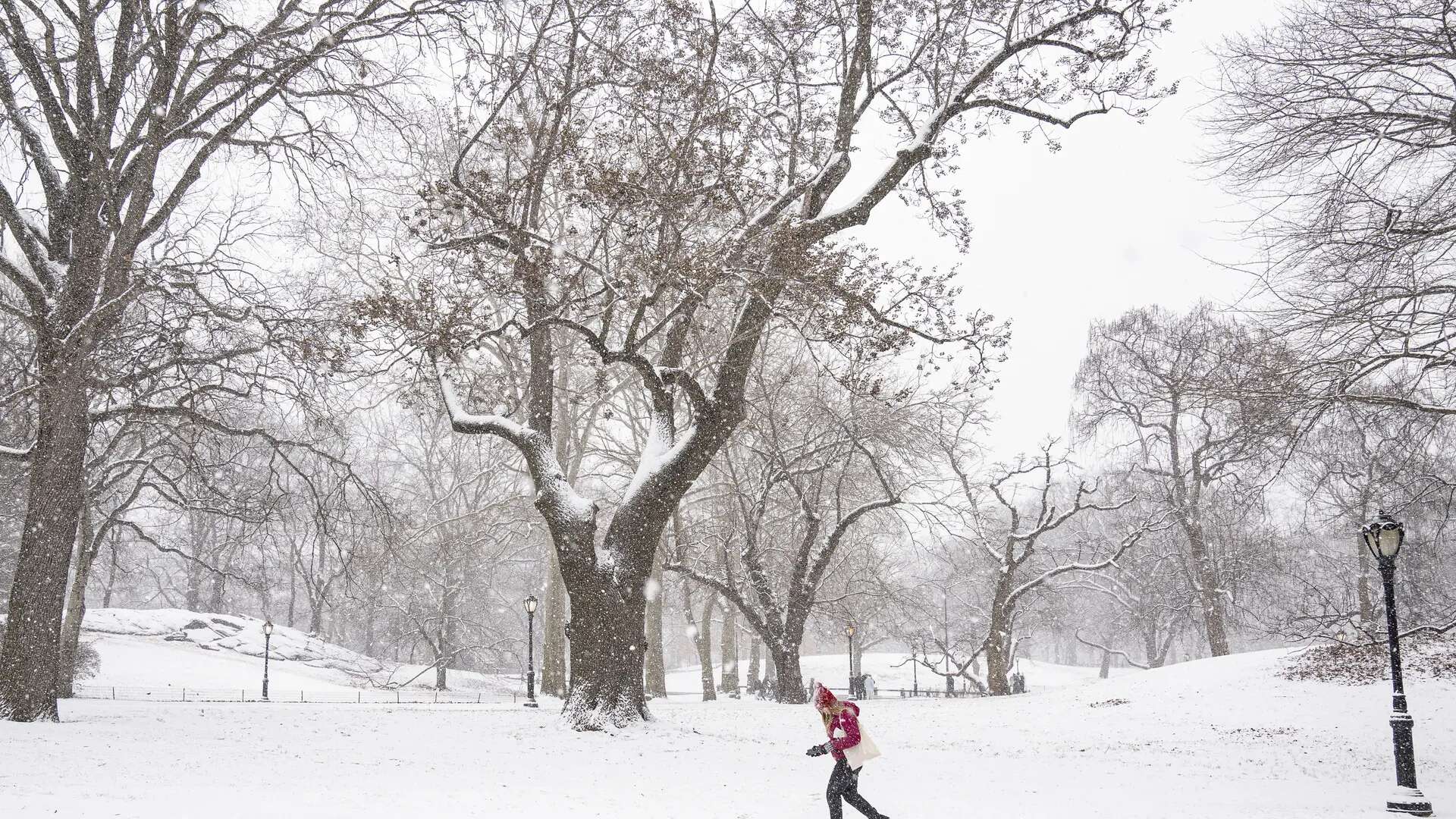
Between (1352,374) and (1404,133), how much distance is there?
290 centimetres

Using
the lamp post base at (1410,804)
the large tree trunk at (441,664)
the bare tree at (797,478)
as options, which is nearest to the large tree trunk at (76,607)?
→ the bare tree at (797,478)

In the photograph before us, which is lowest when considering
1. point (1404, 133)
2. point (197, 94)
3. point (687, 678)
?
point (687, 678)

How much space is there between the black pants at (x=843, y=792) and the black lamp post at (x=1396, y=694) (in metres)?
5.70


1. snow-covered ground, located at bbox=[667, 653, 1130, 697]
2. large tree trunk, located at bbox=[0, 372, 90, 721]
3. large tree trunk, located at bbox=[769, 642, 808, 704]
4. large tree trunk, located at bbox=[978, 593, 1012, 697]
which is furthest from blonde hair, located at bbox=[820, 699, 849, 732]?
snow-covered ground, located at bbox=[667, 653, 1130, 697]

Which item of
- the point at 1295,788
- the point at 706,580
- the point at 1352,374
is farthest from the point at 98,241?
the point at 1295,788

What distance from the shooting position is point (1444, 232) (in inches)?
367

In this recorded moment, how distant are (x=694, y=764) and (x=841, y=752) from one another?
13.1 feet

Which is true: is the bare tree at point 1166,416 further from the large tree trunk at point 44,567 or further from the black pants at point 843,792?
the large tree trunk at point 44,567

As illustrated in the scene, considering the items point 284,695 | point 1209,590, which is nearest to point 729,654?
point 284,695

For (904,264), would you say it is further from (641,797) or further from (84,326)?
(84,326)

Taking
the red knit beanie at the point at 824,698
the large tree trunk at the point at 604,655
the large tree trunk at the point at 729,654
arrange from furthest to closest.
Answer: the large tree trunk at the point at 729,654 → the large tree trunk at the point at 604,655 → the red knit beanie at the point at 824,698

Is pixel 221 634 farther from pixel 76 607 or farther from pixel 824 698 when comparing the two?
pixel 824 698

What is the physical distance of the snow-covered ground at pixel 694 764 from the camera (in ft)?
25.9

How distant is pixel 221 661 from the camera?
32.5 meters
